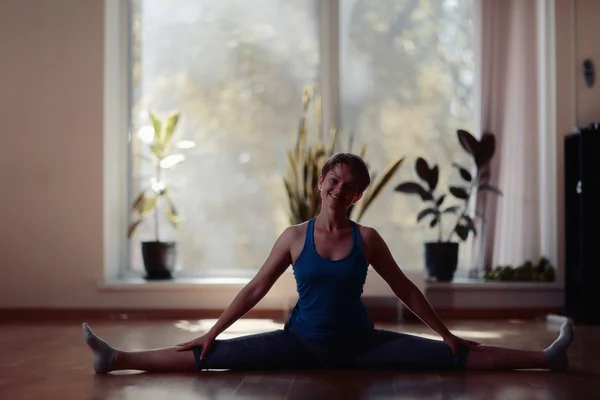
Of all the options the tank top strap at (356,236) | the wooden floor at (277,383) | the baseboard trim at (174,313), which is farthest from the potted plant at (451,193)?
the tank top strap at (356,236)

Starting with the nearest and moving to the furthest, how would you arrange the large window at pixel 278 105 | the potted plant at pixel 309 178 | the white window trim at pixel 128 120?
1. the potted plant at pixel 309 178
2. the white window trim at pixel 128 120
3. the large window at pixel 278 105

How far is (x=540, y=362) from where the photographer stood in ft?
9.30

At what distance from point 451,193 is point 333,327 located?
108 inches

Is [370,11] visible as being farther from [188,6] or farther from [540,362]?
[540,362]

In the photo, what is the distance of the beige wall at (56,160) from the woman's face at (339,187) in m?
2.66

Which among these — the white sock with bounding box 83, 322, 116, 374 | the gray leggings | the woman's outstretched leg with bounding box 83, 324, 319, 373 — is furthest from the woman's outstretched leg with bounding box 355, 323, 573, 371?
the white sock with bounding box 83, 322, 116, 374

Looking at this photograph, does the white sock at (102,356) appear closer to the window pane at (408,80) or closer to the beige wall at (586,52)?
the window pane at (408,80)

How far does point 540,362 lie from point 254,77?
347cm

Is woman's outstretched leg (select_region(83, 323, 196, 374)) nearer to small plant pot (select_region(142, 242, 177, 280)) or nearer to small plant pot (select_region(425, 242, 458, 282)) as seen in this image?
small plant pot (select_region(142, 242, 177, 280))

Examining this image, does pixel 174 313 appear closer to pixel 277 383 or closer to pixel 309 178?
pixel 309 178

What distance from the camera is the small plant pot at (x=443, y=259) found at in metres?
5.30

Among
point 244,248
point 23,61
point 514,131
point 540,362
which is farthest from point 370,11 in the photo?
point 540,362

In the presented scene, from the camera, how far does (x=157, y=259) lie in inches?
216

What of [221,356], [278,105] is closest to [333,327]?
[221,356]
